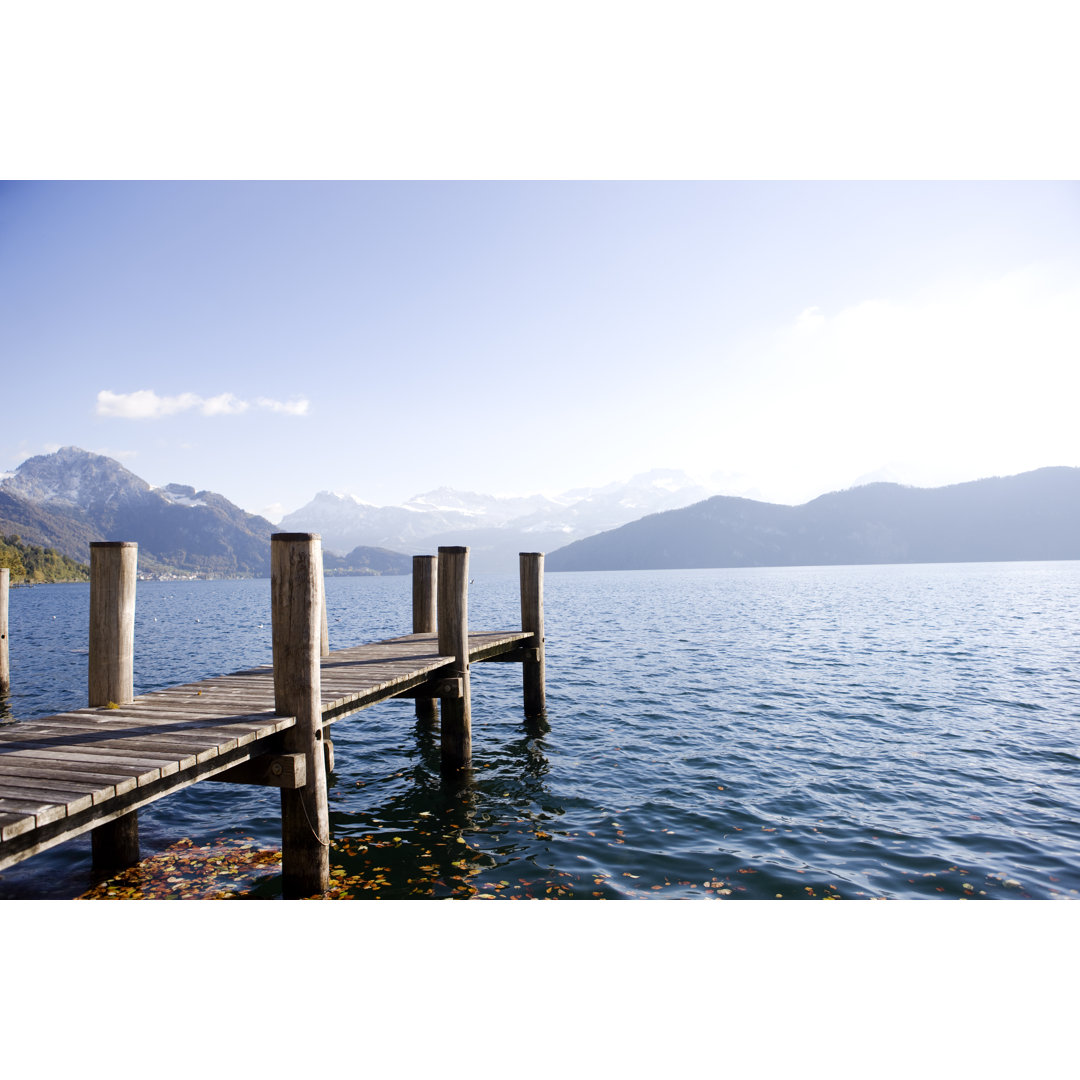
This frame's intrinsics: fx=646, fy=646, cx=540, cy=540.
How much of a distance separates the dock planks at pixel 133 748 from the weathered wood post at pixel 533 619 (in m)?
5.37

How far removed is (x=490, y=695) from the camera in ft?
65.3

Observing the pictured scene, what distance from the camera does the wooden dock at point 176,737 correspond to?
4906 millimetres

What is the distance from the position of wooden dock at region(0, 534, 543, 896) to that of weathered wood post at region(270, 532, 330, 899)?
0.01 meters

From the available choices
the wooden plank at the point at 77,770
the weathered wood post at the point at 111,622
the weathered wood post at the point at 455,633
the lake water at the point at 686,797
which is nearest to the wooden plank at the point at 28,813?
the wooden plank at the point at 77,770

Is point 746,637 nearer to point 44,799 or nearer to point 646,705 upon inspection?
point 646,705

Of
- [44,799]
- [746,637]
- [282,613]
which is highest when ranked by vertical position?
[282,613]

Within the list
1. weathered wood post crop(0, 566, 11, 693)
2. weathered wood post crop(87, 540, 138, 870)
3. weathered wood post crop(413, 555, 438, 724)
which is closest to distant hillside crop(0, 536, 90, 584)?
weathered wood post crop(0, 566, 11, 693)

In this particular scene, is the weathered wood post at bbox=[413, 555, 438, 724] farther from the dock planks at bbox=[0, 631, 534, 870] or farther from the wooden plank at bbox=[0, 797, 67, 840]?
the wooden plank at bbox=[0, 797, 67, 840]

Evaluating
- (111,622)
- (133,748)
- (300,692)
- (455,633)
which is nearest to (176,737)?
(133,748)

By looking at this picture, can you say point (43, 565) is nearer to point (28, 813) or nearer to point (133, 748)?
point (133, 748)

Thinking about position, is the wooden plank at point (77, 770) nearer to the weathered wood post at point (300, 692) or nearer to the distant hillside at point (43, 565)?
the weathered wood post at point (300, 692)

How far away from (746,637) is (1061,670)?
13.9 meters

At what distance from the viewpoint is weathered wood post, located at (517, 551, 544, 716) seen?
587 inches

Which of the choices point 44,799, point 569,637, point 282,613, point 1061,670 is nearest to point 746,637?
point 569,637
